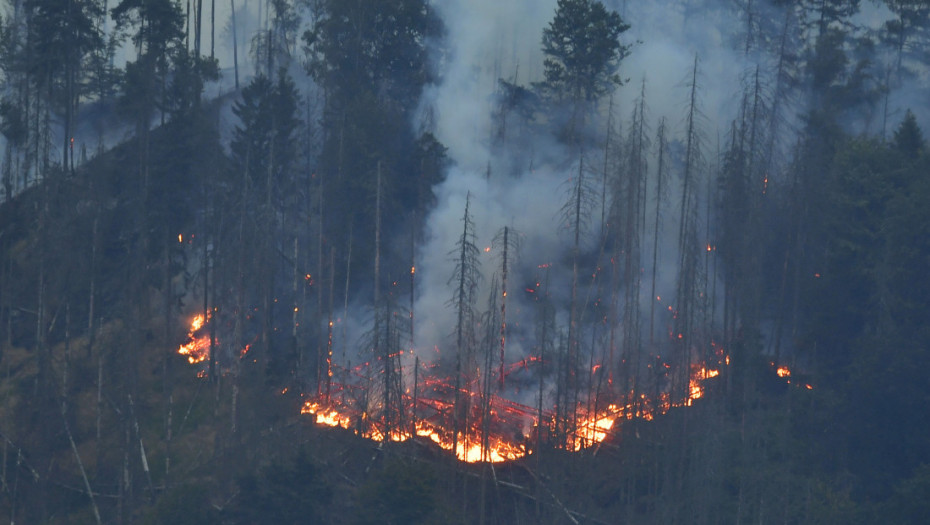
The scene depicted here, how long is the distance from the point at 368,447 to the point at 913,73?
39.1 meters

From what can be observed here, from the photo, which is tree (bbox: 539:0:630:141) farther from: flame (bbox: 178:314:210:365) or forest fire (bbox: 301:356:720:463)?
flame (bbox: 178:314:210:365)

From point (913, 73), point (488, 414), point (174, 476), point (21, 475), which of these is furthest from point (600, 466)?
point (913, 73)

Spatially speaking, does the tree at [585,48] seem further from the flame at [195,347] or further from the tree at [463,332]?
the flame at [195,347]

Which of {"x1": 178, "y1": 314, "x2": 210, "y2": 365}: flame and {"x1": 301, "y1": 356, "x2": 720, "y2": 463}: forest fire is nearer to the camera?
{"x1": 301, "y1": 356, "x2": 720, "y2": 463}: forest fire

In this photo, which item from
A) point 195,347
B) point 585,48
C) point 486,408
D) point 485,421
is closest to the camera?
point 485,421

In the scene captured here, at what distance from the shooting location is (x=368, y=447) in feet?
134

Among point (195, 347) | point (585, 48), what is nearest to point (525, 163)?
point (585, 48)

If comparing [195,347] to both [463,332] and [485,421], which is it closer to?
[463,332]

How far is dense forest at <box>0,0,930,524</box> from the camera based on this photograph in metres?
39.2

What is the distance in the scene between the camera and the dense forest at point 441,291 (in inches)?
1545

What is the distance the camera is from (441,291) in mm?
47781

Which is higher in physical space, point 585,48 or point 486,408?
point 585,48

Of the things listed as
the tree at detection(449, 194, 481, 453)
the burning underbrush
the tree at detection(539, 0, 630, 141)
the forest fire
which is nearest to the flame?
the burning underbrush

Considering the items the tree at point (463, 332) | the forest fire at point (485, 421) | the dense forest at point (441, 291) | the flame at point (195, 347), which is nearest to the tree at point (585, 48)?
the dense forest at point (441, 291)
